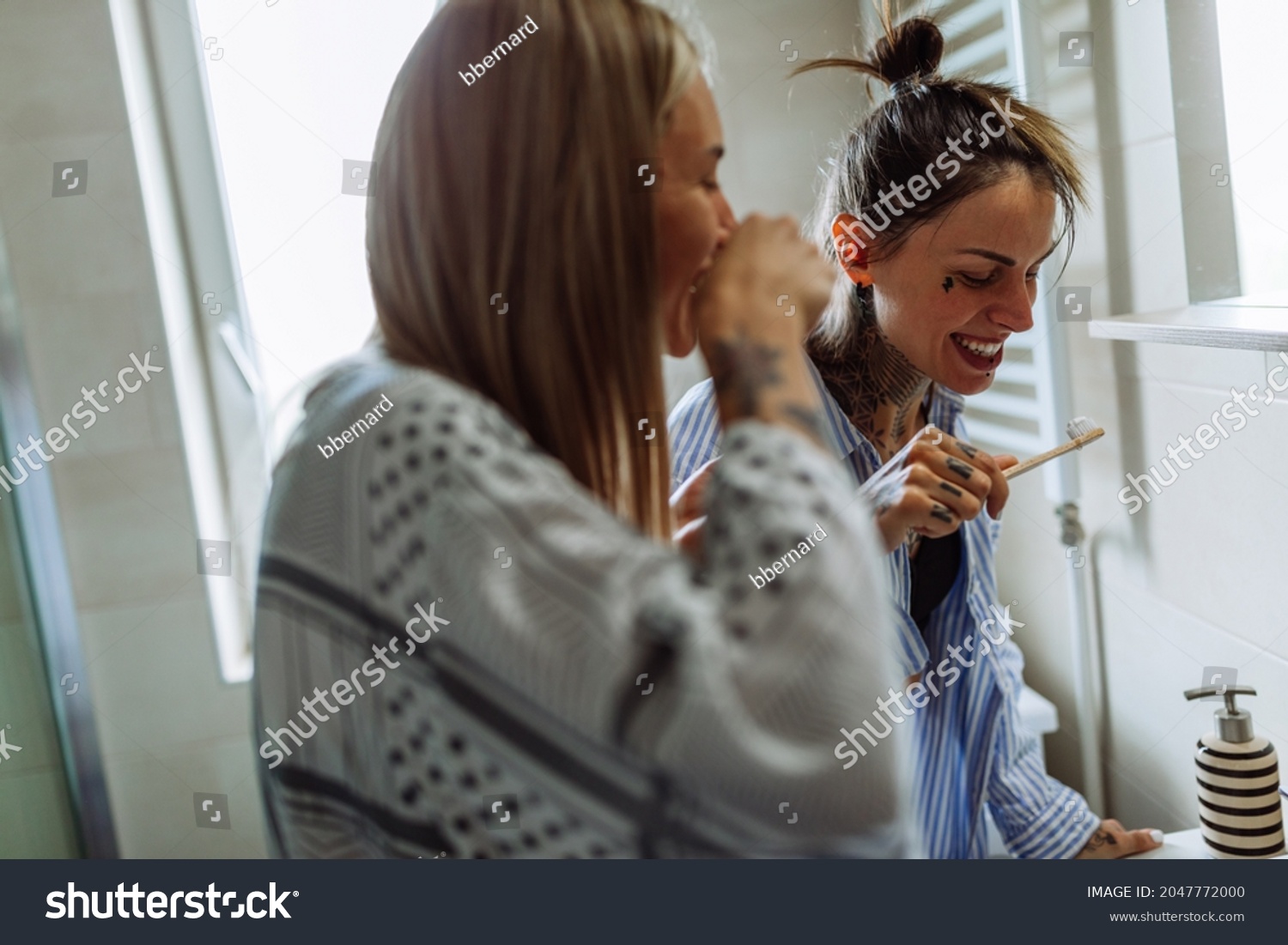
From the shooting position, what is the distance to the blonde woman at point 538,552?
349mm

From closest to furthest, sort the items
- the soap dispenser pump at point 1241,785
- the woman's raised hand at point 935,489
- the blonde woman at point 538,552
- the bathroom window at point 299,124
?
the blonde woman at point 538,552
the woman's raised hand at point 935,489
the soap dispenser pump at point 1241,785
the bathroom window at point 299,124

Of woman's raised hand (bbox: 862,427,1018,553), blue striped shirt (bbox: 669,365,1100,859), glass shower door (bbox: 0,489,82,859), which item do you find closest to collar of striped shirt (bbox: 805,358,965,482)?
blue striped shirt (bbox: 669,365,1100,859)

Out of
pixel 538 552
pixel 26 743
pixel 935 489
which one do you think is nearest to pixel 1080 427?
pixel 935 489

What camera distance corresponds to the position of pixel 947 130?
667mm

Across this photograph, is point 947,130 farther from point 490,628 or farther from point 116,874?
point 116,874

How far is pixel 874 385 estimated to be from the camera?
28.7 inches

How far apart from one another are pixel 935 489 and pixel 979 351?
0.15 metres

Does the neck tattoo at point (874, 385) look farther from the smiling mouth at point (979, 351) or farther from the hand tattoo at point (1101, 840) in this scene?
the hand tattoo at point (1101, 840)

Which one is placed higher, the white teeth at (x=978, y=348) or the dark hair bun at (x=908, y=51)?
the dark hair bun at (x=908, y=51)

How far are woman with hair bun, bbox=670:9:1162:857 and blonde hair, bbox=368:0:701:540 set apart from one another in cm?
23

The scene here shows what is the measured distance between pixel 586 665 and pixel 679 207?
0.77ft

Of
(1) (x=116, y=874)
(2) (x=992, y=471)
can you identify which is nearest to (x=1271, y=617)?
(2) (x=992, y=471)

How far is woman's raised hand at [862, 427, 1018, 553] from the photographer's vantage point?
22.7 inches

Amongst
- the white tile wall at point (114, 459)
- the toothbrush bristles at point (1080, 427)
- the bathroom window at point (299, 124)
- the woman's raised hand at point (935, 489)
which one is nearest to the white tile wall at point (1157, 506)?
the toothbrush bristles at point (1080, 427)
